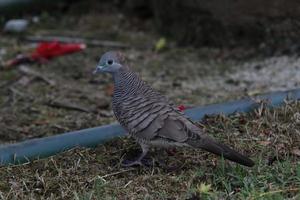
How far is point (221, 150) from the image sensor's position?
4.18 m

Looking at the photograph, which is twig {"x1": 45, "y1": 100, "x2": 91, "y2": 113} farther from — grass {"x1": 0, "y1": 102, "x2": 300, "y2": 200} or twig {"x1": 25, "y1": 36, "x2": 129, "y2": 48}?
twig {"x1": 25, "y1": 36, "x2": 129, "y2": 48}

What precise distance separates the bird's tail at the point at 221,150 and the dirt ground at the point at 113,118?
11 centimetres


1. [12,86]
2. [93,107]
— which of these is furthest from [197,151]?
[12,86]

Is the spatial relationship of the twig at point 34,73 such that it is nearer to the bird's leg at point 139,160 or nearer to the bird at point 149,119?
the bird at point 149,119

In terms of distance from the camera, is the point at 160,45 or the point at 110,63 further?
the point at 160,45

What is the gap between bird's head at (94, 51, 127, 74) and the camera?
4715 millimetres

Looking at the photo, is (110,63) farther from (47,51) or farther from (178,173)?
(47,51)

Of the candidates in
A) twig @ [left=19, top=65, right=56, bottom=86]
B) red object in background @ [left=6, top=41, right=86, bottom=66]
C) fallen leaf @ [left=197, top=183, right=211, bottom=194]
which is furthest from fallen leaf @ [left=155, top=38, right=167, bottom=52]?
fallen leaf @ [left=197, top=183, right=211, bottom=194]

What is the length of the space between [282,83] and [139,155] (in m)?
2.39

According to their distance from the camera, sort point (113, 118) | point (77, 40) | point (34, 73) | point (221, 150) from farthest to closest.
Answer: point (77, 40), point (34, 73), point (113, 118), point (221, 150)

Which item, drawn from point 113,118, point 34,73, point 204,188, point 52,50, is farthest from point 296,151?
point 52,50

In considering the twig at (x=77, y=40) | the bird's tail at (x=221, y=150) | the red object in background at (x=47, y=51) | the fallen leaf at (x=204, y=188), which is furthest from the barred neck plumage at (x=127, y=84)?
the twig at (x=77, y=40)

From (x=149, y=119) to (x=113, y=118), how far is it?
1.62 meters

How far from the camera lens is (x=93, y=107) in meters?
6.45
